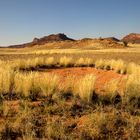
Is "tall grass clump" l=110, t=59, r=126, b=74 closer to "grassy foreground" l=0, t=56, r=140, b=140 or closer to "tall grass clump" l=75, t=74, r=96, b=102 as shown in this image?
"grassy foreground" l=0, t=56, r=140, b=140

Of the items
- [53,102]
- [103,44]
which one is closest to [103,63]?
[53,102]

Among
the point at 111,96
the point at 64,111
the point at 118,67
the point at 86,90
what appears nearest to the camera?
the point at 64,111

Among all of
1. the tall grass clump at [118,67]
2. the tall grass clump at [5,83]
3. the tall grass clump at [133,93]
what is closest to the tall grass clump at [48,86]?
the tall grass clump at [5,83]

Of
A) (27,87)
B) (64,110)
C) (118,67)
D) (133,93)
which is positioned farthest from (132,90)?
(118,67)

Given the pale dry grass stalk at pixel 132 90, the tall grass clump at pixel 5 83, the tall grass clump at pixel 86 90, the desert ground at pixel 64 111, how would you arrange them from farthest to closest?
the tall grass clump at pixel 5 83
the pale dry grass stalk at pixel 132 90
the tall grass clump at pixel 86 90
the desert ground at pixel 64 111

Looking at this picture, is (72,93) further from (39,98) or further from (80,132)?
(80,132)

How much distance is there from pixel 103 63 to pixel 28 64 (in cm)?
436

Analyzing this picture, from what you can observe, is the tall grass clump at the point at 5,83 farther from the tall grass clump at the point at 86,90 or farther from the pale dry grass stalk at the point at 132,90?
the pale dry grass stalk at the point at 132,90

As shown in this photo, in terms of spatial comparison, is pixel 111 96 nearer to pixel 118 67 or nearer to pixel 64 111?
pixel 64 111

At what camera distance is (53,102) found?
8227 millimetres

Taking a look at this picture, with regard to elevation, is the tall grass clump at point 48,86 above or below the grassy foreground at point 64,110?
above

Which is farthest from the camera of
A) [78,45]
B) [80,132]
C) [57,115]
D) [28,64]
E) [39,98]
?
[78,45]

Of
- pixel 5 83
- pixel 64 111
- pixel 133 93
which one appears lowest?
pixel 64 111

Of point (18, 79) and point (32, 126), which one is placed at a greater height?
point (18, 79)
